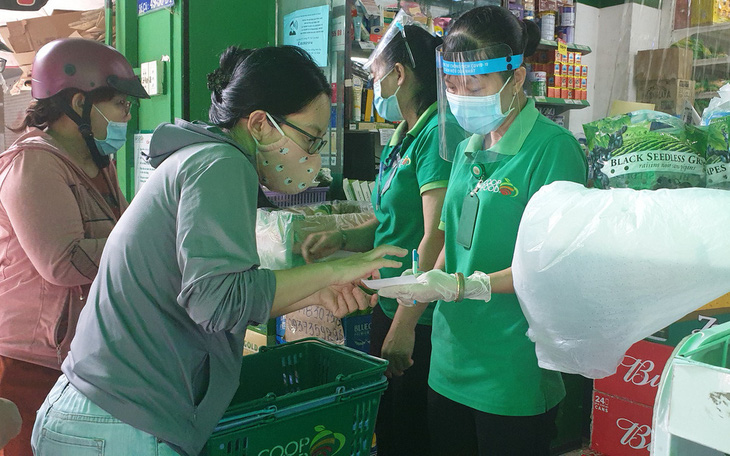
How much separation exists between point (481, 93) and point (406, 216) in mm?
584

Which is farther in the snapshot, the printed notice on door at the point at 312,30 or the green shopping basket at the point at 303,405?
the printed notice on door at the point at 312,30

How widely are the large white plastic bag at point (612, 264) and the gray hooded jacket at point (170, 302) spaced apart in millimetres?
555

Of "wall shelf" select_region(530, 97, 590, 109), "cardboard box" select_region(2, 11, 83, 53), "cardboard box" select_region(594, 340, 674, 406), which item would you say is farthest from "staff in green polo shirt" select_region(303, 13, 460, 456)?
"wall shelf" select_region(530, 97, 590, 109)

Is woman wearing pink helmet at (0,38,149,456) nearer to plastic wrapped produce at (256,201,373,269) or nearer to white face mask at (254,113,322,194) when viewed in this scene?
plastic wrapped produce at (256,201,373,269)

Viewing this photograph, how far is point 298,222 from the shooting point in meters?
2.38

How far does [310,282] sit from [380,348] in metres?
1.04

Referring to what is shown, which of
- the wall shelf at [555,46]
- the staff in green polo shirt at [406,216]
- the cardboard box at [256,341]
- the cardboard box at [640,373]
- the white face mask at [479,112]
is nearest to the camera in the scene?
the white face mask at [479,112]

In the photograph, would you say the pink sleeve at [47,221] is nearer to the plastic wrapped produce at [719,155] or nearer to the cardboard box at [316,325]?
the cardboard box at [316,325]

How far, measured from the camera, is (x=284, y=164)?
160 cm

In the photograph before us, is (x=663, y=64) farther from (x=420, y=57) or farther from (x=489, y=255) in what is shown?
(x=420, y=57)

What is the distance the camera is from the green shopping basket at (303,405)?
137 cm

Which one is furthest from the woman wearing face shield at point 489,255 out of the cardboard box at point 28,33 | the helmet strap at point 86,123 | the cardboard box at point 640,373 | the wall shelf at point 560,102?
the wall shelf at point 560,102

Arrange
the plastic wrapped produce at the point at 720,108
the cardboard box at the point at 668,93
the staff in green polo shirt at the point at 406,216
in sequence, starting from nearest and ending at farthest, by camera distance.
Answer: the plastic wrapped produce at the point at 720,108, the cardboard box at the point at 668,93, the staff in green polo shirt at the point at 406,216

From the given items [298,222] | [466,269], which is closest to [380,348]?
[298,222]
